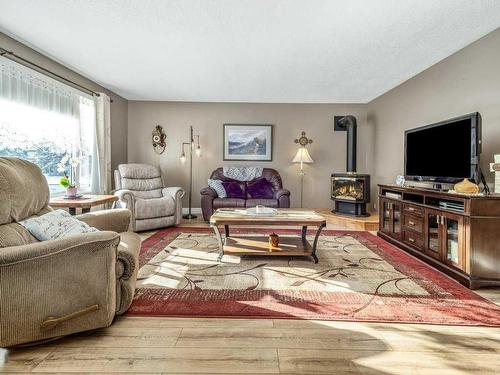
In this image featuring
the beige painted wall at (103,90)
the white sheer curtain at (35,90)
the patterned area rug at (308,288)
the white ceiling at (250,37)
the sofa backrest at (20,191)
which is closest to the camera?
the sofa backrest at (20,191)

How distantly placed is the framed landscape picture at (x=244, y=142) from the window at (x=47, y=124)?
239 centimetres

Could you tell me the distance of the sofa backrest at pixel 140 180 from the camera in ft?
15.3

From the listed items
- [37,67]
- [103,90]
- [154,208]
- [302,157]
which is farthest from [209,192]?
[37,67]

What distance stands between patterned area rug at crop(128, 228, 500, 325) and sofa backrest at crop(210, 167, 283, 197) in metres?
2.11

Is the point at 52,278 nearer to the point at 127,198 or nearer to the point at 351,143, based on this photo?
the point at 127,198

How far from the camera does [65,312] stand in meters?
1.51

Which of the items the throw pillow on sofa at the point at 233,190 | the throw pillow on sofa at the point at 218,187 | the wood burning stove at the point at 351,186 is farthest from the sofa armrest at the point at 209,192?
the wood burning stove at the point at 351,186

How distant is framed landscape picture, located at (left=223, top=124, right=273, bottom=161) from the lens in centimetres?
583

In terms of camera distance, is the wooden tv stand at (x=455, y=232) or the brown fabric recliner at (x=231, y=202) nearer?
the wooden tv stand at (x=455, y=232)

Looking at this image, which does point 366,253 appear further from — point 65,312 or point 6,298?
point 6,298

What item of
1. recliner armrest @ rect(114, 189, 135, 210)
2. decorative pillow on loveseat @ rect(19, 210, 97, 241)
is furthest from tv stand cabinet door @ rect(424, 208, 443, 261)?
recliner armrest @ rect(114, 189, 135, 210)

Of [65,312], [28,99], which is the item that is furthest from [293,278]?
[28,99]

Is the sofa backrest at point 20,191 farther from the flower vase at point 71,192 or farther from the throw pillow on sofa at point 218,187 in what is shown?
the throw pillow on sofa at point 218,187

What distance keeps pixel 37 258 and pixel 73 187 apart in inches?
79.8
